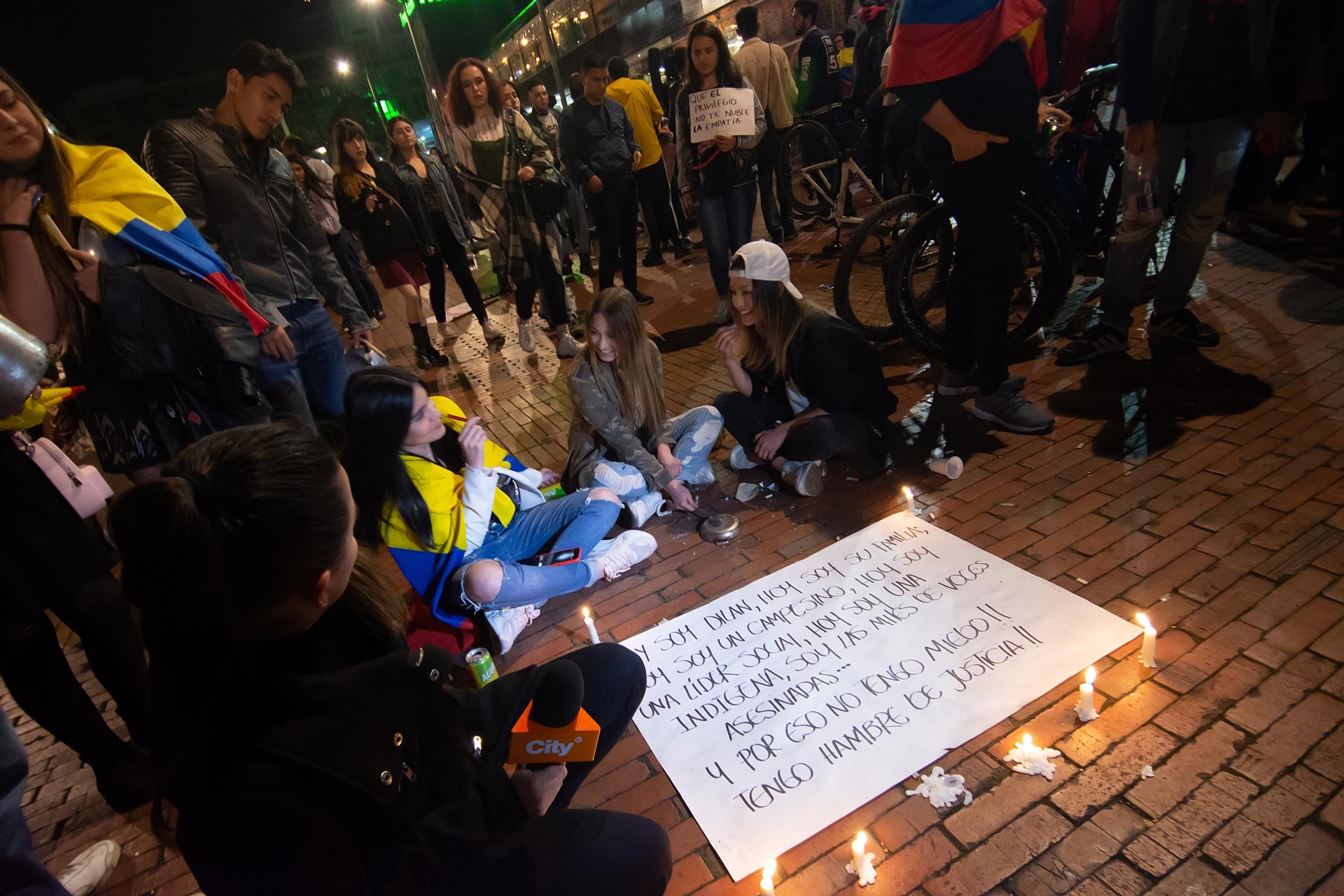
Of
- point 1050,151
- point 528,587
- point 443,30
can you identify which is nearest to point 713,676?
point 528,587

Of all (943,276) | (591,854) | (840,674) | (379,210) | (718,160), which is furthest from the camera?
(379,210)

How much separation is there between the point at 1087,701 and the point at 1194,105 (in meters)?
2.91

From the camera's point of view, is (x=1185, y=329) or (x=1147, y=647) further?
(x=1185, y=329)

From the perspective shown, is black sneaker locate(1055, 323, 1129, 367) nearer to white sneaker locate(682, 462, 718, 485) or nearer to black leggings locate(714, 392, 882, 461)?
black leggings locate(714, 392, 882, 461)

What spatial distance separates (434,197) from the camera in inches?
228

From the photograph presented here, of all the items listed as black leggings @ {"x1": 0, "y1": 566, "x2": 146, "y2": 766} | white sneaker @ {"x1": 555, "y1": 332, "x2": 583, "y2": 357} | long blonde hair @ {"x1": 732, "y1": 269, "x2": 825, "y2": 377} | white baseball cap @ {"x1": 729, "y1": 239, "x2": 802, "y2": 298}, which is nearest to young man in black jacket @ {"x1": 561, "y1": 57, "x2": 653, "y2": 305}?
white sneaker @ {"x1": 555, "y1": 332, "x2": 583, "y2": 357}

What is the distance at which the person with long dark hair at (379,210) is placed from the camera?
5.56 m

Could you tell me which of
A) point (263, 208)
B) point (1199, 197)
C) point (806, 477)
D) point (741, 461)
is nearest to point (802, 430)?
point (806, 477)

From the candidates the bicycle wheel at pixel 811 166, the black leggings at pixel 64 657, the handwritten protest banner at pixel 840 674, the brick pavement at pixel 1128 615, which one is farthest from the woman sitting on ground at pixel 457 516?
the bicycle wheel at pixel 811 166

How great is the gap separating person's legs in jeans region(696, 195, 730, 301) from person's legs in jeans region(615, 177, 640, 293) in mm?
854

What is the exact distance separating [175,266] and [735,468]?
245 cm

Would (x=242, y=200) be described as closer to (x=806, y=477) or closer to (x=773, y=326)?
(x=773, y=326)

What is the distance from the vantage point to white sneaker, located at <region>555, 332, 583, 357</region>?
550 centimetres

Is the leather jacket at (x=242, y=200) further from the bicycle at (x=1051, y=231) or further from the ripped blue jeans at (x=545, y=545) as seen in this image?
the bicycle at (x=1051, y=231)
